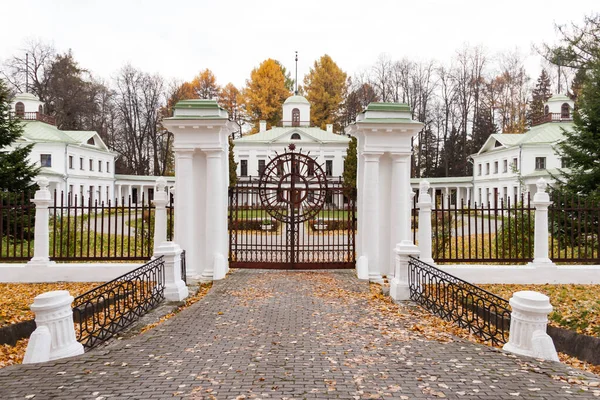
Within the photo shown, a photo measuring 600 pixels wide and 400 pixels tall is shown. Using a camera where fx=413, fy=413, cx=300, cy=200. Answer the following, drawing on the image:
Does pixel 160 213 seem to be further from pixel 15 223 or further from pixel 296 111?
pixel 296 111

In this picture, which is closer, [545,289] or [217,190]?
[545,289]

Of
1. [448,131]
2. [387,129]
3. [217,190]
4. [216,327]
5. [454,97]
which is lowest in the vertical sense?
[216,327]

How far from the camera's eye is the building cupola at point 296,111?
47.2 meters

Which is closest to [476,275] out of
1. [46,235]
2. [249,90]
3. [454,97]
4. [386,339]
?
[386,339]

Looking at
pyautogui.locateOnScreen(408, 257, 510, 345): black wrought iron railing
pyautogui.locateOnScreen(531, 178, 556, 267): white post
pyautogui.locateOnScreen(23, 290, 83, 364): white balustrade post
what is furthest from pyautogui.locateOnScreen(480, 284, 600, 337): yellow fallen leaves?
pyautogui.locateOnScreen(23, 290, 83, 364): white balustrade post

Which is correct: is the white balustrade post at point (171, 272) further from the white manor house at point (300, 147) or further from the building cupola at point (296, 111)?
the building cupola at point (296, 111)

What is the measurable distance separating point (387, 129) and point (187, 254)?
17.8 ft

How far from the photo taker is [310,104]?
162 feet

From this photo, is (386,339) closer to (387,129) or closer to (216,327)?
(216,327)

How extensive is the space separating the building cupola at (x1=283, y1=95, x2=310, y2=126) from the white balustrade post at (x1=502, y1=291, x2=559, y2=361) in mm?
43357

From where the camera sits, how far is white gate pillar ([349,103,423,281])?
9531 mm

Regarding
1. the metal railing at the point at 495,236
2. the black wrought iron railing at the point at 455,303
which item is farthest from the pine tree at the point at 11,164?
the metal railing at the point at 495,236

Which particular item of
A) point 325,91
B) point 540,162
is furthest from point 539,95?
point 325,91

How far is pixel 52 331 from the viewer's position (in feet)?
16.3
